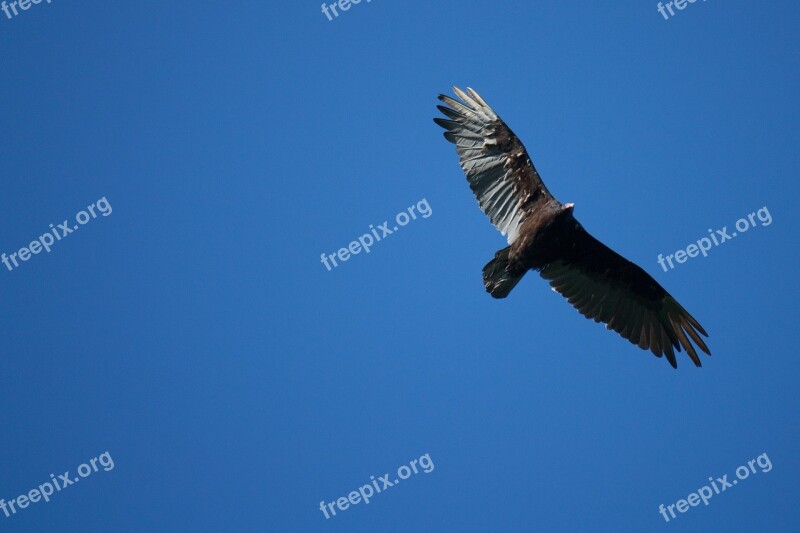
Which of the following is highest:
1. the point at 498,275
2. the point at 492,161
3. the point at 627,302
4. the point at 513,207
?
the point at 492,161

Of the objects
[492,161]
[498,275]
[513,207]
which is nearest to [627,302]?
[498,275]

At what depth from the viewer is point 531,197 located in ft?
38.7

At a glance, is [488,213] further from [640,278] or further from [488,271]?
[640,278]

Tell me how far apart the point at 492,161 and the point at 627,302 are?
329 cm

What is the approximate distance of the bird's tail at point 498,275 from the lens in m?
11.8

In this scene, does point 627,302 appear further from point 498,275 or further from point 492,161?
point 492,161

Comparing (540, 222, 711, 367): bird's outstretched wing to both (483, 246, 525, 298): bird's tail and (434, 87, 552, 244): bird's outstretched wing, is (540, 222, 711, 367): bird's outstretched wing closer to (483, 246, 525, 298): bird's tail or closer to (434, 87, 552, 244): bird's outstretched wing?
(483, 246, 525, 298): bird's tail

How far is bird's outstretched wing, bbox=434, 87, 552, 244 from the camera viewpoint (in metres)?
11.8

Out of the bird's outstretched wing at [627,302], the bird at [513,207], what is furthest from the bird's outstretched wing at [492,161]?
the bird's outstretched wing at [627,302]

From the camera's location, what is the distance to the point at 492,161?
38.8 feet

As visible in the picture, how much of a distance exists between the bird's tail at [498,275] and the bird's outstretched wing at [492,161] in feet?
1.01

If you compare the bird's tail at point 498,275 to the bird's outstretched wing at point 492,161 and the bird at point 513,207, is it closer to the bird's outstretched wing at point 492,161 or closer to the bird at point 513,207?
the bird at point 513,207

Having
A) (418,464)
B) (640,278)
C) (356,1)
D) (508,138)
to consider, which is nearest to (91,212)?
(356,1)

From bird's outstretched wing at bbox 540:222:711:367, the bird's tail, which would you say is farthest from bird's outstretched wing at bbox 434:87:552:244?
bird's outstretched wing at bbox 540:222:711:367
